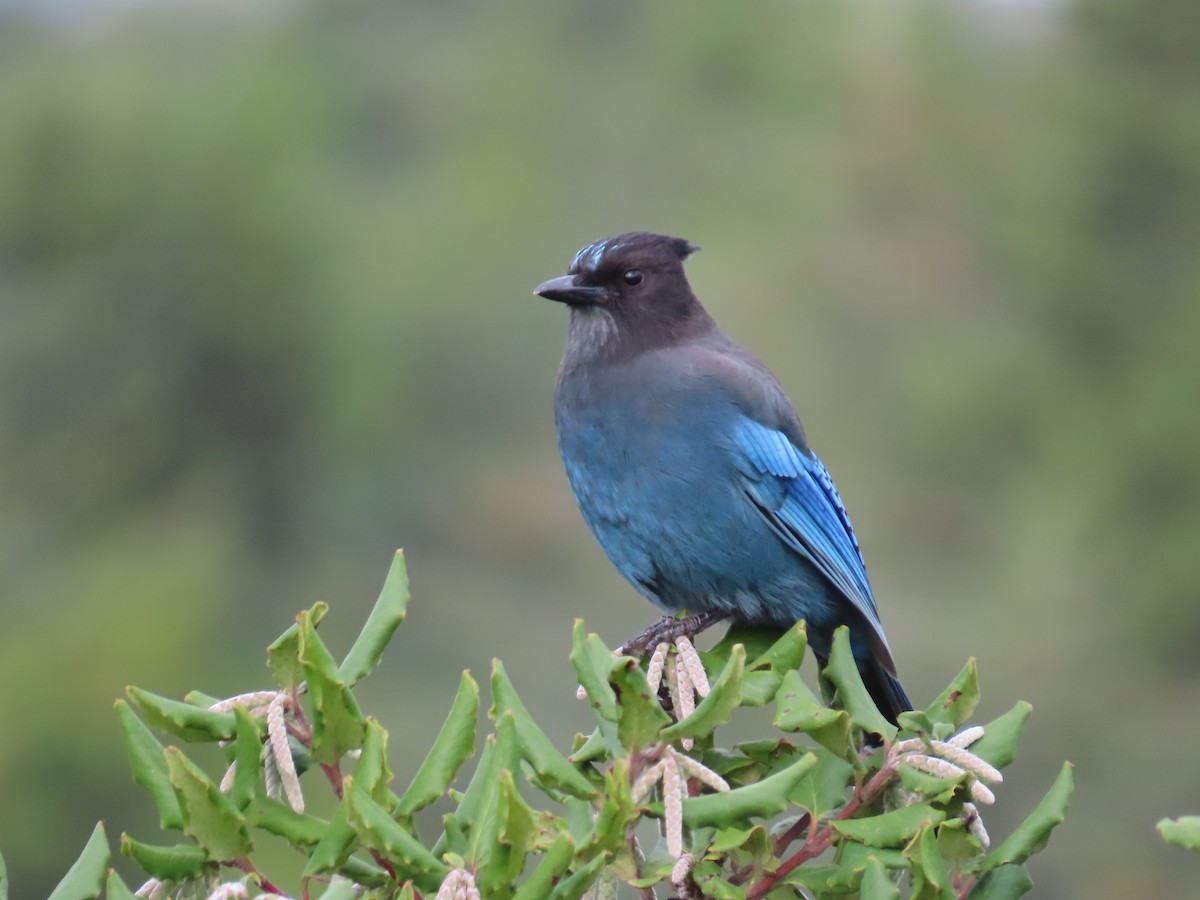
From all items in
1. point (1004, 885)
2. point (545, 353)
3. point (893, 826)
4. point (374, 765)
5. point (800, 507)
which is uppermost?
point (545, 353)

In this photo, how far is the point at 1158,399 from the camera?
35.9 feet

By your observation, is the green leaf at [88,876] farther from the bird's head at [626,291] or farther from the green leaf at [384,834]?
the bird's head at [626,291]

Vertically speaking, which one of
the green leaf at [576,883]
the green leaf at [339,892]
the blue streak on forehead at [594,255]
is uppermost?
the blue streak on forehead at [594,255]

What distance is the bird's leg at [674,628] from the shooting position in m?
3.50

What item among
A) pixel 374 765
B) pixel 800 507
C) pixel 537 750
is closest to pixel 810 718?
pixel 537 750

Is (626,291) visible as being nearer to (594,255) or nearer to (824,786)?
(594,255)

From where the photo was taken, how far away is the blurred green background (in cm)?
1102

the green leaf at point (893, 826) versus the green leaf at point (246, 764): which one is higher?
the green leaf at point (246, 764)

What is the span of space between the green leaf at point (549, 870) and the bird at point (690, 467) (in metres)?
1.62

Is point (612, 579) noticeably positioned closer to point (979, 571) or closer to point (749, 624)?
point (979, 571)

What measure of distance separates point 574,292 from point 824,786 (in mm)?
1772

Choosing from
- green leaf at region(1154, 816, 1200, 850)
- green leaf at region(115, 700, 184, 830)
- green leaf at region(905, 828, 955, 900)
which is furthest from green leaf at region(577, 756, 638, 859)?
green leaf at region(1154, 816, 1200, 850)

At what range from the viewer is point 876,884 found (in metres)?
2.03

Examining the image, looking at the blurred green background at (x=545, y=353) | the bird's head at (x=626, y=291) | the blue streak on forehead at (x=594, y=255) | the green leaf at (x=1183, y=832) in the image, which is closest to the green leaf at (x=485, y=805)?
the green leaf at (x=1183, y=832)
